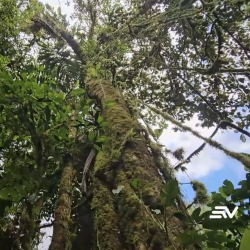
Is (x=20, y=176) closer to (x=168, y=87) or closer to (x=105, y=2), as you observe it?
(x=168, y=87)

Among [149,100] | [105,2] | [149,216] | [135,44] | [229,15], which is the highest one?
[105,2]

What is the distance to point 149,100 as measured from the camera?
19.3ft

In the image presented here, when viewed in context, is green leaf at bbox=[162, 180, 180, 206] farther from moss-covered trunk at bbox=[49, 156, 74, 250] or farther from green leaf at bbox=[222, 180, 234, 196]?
moss-covered trunk at bbox=[49, 156, 74, 250]

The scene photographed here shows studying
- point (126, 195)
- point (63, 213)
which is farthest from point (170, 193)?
point (63, 213)

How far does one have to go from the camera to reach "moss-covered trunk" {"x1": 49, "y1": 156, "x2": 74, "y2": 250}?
6.10ft

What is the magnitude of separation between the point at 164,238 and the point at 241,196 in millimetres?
401

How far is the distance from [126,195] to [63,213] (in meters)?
0.43

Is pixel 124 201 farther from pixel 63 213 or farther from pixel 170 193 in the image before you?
pixel 170 193

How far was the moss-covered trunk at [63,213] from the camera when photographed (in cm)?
186

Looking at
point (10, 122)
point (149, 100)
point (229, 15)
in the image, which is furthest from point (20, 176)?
point (149, 100)

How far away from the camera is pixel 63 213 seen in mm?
2074

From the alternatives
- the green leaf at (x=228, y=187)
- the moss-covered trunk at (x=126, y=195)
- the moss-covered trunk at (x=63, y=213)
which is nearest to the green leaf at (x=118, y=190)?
the moss-covered trunk at (x=126, y=195)

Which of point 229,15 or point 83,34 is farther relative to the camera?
point 83,34

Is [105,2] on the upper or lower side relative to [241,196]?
upper
